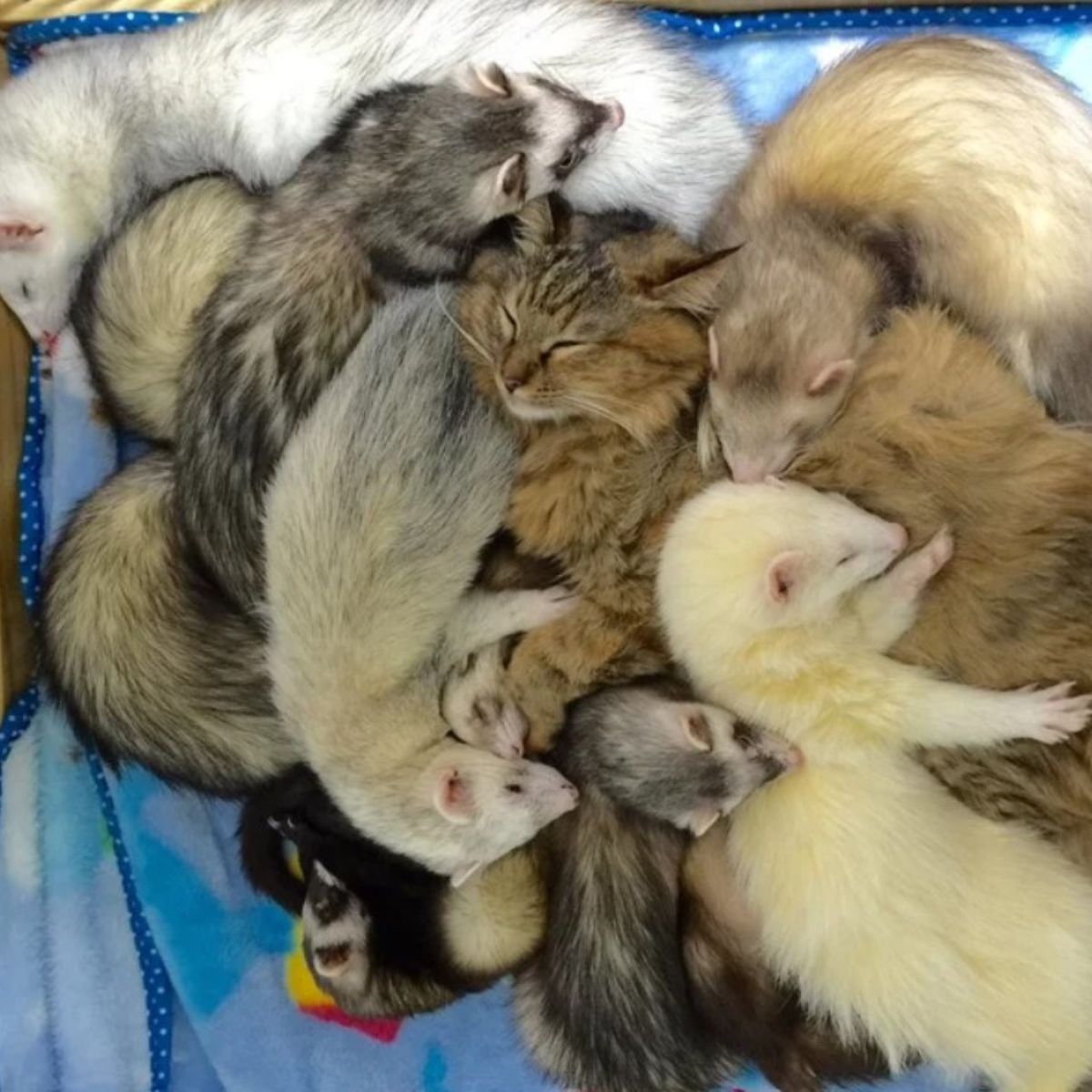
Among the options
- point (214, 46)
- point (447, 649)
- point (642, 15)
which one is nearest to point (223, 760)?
point (447, 649)

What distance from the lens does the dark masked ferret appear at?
1705 mm

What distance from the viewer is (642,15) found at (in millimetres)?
1981

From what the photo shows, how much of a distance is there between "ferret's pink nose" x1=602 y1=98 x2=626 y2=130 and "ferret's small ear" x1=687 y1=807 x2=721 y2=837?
89cm

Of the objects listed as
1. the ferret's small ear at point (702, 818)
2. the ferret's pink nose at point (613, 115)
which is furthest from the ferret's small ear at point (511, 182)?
the ferret's small ear at point (702, 818)

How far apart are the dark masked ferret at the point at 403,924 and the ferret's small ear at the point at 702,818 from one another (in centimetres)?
29

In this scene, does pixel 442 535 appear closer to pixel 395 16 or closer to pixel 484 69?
pixel 484 69

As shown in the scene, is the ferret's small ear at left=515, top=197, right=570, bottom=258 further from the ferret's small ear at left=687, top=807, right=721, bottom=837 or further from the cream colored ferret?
the ferret's small ear at left=687, top=807, right=721, bottom=837

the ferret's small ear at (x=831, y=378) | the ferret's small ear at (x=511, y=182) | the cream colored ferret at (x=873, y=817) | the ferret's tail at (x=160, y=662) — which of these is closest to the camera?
the cream colored ferret at (x=873, y=817)

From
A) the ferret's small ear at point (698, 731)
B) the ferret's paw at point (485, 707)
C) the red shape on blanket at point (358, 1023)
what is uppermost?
the ferret's small ear at point (698, 731)

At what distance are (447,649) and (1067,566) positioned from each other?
0.77 meters

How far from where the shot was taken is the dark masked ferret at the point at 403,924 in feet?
5.59

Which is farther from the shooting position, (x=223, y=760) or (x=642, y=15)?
(x=642, y=15)

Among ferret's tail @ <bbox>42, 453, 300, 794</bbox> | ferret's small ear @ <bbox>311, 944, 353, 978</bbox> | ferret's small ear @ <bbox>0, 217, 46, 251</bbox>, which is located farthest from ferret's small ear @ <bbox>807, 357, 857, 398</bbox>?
ferret's small ear @ <bbox>0, 217, 46, 251</bbox>

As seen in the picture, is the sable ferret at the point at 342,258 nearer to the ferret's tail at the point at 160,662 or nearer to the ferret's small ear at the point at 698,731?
the ferret's tail at the point at 160,662
